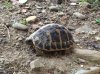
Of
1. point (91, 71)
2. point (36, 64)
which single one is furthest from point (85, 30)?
point (36, 64)

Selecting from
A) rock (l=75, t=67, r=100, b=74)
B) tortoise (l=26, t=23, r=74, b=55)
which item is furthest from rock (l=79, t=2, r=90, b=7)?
rock (l=75, t=67, r=100, b=74)

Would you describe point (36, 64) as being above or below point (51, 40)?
below

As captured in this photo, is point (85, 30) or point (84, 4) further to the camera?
point (84, 4)

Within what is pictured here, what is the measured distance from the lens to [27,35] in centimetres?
376

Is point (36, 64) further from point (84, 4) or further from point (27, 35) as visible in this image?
point (84, 4)

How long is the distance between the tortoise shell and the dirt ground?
14 cm

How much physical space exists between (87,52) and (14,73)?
93 centimetres

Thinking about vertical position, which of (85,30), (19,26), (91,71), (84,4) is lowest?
(91,71)

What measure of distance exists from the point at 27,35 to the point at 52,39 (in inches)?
22.3

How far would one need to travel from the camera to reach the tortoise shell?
3.28 metres

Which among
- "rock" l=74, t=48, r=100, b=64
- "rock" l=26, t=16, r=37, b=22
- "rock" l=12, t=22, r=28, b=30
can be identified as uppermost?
"rock" l=26, t=16, r=37, b=22

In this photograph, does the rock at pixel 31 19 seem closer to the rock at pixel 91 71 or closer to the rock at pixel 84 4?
the rock at pixel 84 4

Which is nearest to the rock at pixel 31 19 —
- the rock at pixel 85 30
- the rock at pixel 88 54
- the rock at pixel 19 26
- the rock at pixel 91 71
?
the rock at pixel 19 26

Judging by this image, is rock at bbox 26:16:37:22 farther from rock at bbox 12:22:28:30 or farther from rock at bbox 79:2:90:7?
rock at bbox 79:2:90:7
